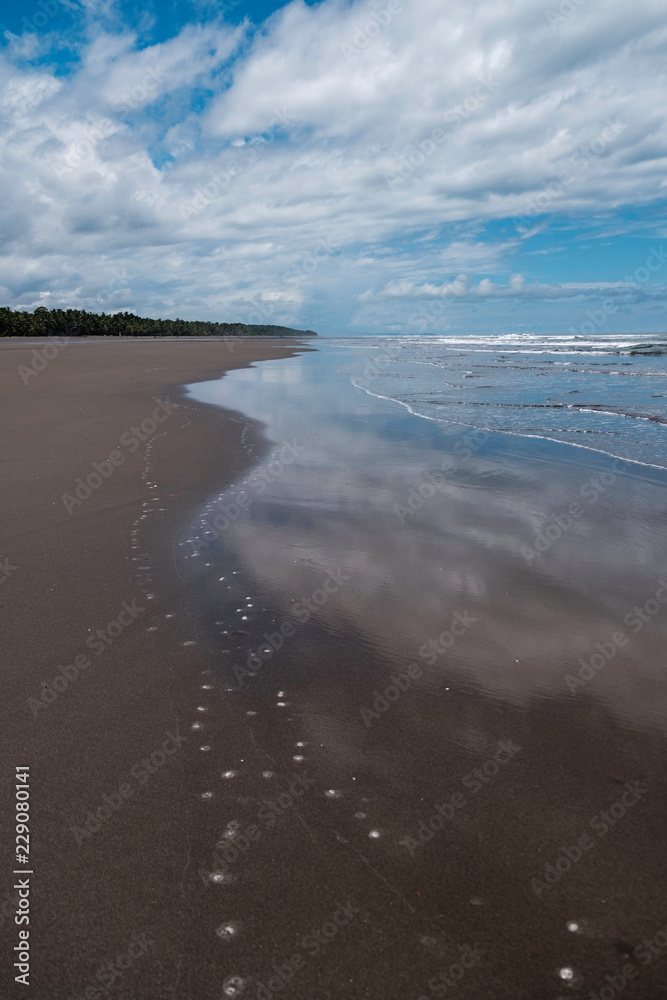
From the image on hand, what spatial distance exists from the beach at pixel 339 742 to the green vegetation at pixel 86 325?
80595 mm

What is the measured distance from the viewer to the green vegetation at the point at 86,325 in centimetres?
7594

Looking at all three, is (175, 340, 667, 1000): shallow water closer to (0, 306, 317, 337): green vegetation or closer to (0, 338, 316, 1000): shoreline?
(0, 338, 316, 1000): shoreline

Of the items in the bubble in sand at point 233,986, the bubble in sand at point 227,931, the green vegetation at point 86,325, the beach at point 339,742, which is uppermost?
the green vegetation at point 86,325

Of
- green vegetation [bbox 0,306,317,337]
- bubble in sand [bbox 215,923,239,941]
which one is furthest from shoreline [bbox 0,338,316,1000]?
green vegetation [bbox 0,306,317,337]

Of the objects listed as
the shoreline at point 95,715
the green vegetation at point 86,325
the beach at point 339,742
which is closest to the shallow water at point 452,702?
the beach at point 339,742

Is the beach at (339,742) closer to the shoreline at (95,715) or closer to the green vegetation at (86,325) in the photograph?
the shoreline at (95,715)

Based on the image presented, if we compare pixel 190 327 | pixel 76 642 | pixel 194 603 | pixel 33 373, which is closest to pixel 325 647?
pixel 194 603

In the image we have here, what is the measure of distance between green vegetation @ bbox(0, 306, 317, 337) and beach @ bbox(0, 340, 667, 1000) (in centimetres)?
8060

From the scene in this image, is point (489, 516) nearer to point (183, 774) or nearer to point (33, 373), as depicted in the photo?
point (183, 774)

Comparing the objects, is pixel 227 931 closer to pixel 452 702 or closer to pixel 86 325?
pixel 452 702

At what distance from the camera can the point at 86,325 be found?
87.5 meters

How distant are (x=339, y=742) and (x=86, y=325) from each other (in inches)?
3775

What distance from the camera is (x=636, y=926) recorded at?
230cm

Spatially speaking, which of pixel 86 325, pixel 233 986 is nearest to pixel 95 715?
pixel 233 986
